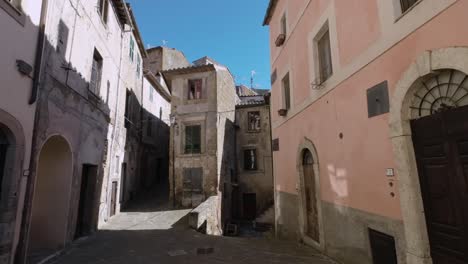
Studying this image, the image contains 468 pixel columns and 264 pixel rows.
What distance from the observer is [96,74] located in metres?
9.54

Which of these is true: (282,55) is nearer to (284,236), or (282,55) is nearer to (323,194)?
(323,194)

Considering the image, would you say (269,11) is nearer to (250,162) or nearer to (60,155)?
(60,155)

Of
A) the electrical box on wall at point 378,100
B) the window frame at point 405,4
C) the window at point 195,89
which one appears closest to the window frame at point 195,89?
the window at point 195,89

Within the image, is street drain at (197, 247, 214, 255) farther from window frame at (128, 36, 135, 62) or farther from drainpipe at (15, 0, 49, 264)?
window frame at (128, 36, 135, 62)

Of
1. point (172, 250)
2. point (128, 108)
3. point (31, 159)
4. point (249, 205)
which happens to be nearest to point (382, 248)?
point (172, 250)

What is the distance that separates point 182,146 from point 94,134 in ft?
24.2

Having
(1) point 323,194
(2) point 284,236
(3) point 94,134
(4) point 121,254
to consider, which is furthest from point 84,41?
(2) point 284,236

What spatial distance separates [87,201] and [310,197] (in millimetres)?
7512

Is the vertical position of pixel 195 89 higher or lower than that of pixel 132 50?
lower

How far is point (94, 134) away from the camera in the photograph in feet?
30.0

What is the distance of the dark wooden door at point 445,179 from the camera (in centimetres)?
309

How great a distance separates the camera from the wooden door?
705 centimetres

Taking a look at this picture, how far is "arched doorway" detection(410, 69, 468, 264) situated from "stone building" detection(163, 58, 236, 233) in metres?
12.2

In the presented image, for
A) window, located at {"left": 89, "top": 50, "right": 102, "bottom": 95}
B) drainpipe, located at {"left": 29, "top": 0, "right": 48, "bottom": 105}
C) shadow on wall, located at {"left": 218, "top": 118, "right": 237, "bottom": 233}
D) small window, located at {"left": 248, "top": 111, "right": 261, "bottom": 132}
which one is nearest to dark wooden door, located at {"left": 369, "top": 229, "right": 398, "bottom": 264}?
drainpipe, located at {"left": 29, "top": 0, "right": 48, "bottom": 105}
